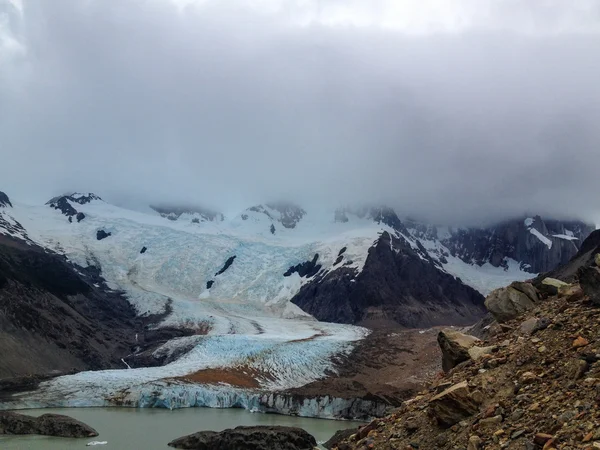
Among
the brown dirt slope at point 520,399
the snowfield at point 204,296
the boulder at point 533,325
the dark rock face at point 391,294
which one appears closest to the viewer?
the brown dirt slope at point 520,399

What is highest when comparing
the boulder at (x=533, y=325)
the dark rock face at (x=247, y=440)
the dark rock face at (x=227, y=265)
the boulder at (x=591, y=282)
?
the boulder at (x=591, y=282)

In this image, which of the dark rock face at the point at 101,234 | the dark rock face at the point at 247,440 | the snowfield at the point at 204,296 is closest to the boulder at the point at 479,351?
the dark rock face at the point at 247,440

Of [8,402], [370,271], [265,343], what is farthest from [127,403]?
[370,271]

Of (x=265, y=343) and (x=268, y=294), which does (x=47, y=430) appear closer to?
(x=265, y=343)

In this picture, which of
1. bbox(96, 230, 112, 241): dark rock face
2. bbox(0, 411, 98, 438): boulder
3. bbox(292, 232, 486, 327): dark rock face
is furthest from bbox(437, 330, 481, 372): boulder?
bbox(96, 230, 112, 241): dark rock face

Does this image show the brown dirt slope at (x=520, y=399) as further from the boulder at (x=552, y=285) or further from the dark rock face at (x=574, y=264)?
the dark rock face at (x=574, y=264)

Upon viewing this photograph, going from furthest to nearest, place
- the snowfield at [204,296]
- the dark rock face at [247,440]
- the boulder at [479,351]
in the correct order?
the snowfield at [204,296] < the dark rock face at [247,440] < the boulder at [479,351]

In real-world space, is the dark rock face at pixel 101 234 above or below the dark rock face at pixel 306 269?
above

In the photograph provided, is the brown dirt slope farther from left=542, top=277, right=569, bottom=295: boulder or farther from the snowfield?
the snowfield

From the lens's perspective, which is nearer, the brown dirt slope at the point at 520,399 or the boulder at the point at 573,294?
the brown dirt slope at the point at 520,399
